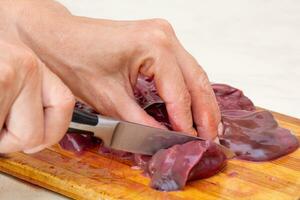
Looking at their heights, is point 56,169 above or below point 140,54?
below

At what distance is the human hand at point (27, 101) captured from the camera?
1.41 metres

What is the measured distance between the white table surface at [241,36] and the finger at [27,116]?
1358mm

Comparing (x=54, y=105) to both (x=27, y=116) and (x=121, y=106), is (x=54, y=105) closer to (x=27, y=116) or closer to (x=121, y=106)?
(x=27, y=116)

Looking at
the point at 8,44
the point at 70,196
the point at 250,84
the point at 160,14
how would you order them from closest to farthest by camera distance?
1. the point at 8,44
2. the point at 70,196
3. the point at 250,84
4. the point at 160,14

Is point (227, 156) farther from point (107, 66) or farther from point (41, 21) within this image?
point (41, 21)

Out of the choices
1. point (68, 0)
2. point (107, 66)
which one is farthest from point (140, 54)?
point (68, 0)

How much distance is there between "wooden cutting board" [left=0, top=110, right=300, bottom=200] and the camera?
5.95 feet

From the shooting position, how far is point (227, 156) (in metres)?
2.00

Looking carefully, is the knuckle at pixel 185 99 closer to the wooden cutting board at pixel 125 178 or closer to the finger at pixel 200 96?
the finger at pixel 200 96

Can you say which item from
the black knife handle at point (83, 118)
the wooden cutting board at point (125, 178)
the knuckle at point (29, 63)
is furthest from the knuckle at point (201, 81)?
the knuckle at point (29, 63)

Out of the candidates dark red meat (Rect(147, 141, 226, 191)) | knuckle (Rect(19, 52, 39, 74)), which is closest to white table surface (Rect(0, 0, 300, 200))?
dark red meat (Rect(147, 141, 226, 191))

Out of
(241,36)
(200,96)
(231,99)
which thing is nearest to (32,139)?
(200,96)

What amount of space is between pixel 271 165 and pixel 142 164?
381mm

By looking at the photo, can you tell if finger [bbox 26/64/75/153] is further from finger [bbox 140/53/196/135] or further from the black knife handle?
finger [bbox 140/53/196/135]
